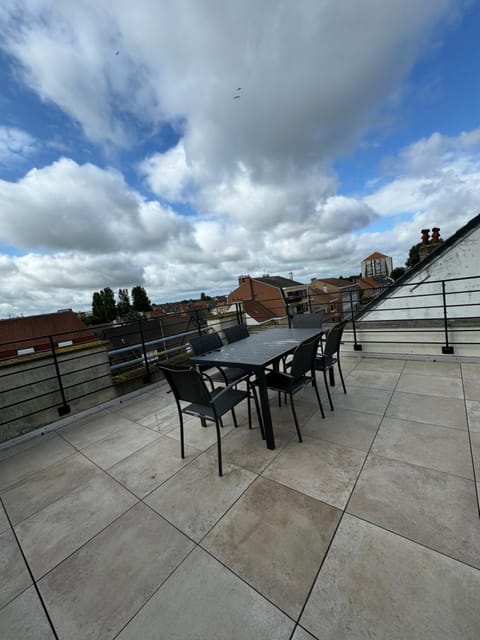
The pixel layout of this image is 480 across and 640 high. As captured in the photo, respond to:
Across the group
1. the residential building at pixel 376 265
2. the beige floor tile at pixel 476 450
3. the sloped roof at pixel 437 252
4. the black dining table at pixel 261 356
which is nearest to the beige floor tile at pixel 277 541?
the black dining table at pixel 261 356

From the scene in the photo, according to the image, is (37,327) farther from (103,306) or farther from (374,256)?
(374,256)

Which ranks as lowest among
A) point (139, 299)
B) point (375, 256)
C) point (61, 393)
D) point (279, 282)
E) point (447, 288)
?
point (61, 393)

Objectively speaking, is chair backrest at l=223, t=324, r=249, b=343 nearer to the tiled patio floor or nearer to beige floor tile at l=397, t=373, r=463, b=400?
the tiled patio floor

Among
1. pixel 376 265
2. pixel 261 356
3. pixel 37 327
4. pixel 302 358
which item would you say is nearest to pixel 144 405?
pixel 261 356

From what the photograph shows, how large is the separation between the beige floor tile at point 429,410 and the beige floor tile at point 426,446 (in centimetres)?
10

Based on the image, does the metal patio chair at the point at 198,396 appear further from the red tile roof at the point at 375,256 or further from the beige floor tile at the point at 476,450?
the red tile roof at the point at 375,256

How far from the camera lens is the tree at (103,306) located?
3278 centimetres

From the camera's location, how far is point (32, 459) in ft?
7.25

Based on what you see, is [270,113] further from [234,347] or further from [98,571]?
[98,571]

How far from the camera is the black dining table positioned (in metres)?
1.92

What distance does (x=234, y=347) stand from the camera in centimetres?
271

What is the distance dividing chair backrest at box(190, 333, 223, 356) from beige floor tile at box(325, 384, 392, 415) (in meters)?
1.52

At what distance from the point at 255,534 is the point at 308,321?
2.60 metres

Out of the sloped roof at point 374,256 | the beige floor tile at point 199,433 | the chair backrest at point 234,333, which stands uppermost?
the sloped roof at point 374,256
